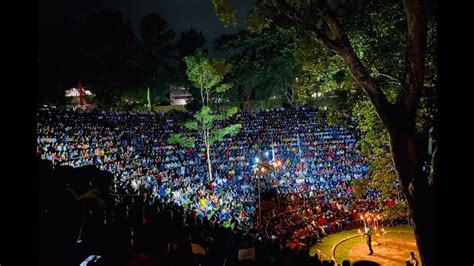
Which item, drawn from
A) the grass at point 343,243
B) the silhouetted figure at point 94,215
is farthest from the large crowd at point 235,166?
the silhouetted figure at point 94,215

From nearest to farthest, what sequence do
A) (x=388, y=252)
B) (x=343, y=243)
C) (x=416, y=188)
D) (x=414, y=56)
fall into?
1. (x=414, y=56)
2. (x=416, y=188)
3. (x=388, y=252)
4. (x=343, y=243)

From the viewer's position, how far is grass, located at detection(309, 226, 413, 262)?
15645mm

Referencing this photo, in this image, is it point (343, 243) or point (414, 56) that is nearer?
point (414, 56)

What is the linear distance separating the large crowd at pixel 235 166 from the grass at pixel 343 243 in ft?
1.46

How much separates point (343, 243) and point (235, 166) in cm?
977

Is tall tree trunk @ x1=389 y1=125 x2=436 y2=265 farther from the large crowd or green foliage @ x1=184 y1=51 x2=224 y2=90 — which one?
green foliage @ x1=184 y1=51 x2=224 y2=90

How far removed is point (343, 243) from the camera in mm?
16891

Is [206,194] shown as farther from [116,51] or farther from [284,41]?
[116,51]

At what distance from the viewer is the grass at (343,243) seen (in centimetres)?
1564

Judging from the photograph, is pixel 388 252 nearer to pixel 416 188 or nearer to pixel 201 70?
pixel 416 188

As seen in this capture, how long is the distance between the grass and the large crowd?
0.45 meters

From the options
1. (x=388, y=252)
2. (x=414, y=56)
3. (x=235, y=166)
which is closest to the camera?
(x=414, y=56)

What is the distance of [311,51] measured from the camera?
9.21m

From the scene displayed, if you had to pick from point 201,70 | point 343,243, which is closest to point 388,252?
point 343,243
